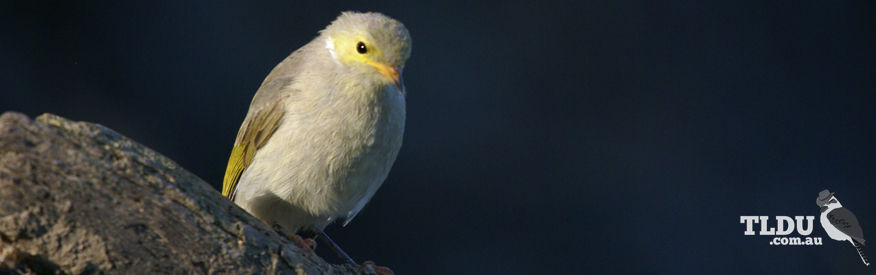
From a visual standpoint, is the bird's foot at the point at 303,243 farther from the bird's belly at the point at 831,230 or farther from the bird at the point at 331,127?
the bird's belly at the point at 831,230

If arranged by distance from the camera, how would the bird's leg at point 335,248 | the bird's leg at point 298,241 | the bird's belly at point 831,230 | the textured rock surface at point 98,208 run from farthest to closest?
the bird's belly at point 831,230
the bird's leg at point 335,248
the bird's leg at point 298,241
the textured rock surface at point 98,208

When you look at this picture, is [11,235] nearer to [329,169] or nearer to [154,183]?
[154,183]

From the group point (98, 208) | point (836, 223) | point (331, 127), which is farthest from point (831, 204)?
point (98, 208)

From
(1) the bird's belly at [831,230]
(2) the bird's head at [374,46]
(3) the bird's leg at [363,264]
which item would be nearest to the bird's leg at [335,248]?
(3) the bird's leg at [363,264]

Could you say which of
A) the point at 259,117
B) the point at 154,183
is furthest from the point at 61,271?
the point at 259,117

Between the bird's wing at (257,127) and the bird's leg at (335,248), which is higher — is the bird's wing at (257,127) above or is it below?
above

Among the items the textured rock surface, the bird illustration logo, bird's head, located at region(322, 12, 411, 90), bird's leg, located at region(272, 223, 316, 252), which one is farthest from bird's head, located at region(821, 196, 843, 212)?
the textured rock surface

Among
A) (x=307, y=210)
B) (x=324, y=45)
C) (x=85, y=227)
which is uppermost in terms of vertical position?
(x=324, y=45)
